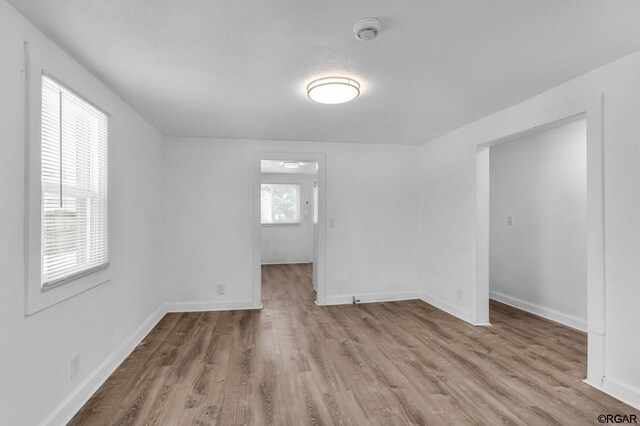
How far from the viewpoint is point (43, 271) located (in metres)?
1.89

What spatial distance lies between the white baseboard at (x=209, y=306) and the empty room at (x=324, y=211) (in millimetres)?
32

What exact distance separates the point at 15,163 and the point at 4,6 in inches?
29.1

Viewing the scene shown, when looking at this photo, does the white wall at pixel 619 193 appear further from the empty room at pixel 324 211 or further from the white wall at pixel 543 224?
the white wall at pixel 543 224

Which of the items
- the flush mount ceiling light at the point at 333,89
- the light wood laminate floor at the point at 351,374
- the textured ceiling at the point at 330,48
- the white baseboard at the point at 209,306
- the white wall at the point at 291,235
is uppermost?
the textured ceiling at the point at 330,48

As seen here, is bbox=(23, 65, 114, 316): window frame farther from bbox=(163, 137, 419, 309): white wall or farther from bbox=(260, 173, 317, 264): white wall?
bbox=(260, 173, 317, 264): white wall

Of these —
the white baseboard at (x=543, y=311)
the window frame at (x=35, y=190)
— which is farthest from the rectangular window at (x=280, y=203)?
the window frame at (x=35, y=190)

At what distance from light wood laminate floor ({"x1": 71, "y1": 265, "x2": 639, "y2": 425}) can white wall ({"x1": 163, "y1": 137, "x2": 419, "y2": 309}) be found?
2.12 ft

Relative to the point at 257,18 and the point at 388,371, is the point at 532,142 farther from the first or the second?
the point at 257,18

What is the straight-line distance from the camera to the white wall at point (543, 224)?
381 cm

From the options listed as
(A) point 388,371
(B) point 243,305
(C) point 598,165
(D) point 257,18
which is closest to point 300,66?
(D) point 257,18

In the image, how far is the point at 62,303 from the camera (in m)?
2.08

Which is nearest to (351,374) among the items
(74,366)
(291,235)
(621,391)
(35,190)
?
(621,391)

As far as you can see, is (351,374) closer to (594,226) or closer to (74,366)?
(74,366)

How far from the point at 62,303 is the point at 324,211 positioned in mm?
3224
